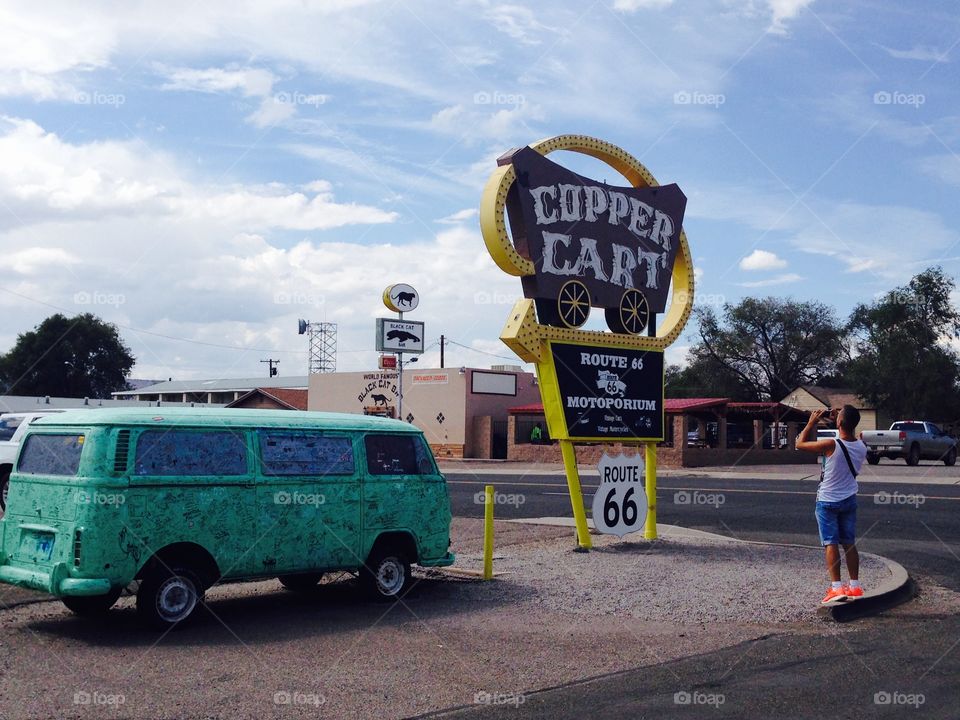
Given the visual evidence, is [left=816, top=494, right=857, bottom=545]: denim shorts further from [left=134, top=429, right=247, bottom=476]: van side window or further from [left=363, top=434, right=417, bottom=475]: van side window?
[left=134, top=429, right=247, bottom=476]: van side window

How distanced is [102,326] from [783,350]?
64.6m

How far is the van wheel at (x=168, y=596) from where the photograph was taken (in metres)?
8.50

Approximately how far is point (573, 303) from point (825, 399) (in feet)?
224

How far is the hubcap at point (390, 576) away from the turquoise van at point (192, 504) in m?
0.01

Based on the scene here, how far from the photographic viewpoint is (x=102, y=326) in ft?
329

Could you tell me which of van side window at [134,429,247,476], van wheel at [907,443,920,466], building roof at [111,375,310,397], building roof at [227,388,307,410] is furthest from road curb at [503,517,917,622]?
building roof at [111,375,310,397]

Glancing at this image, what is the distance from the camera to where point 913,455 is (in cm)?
4103

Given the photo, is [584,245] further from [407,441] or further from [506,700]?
[506,700]

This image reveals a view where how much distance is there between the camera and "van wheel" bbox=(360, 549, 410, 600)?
10.2 meters

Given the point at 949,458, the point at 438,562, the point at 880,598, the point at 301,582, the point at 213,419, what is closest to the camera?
the point at 213,419

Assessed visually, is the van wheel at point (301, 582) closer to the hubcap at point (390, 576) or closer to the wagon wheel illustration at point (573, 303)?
the hubcap at point (390, 576)

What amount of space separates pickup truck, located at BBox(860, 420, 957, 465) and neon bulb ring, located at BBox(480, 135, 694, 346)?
26.2 meters

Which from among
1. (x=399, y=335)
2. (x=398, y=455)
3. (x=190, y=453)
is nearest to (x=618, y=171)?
(x=398, y=455)

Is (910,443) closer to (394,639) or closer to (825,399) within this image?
(394,639)
